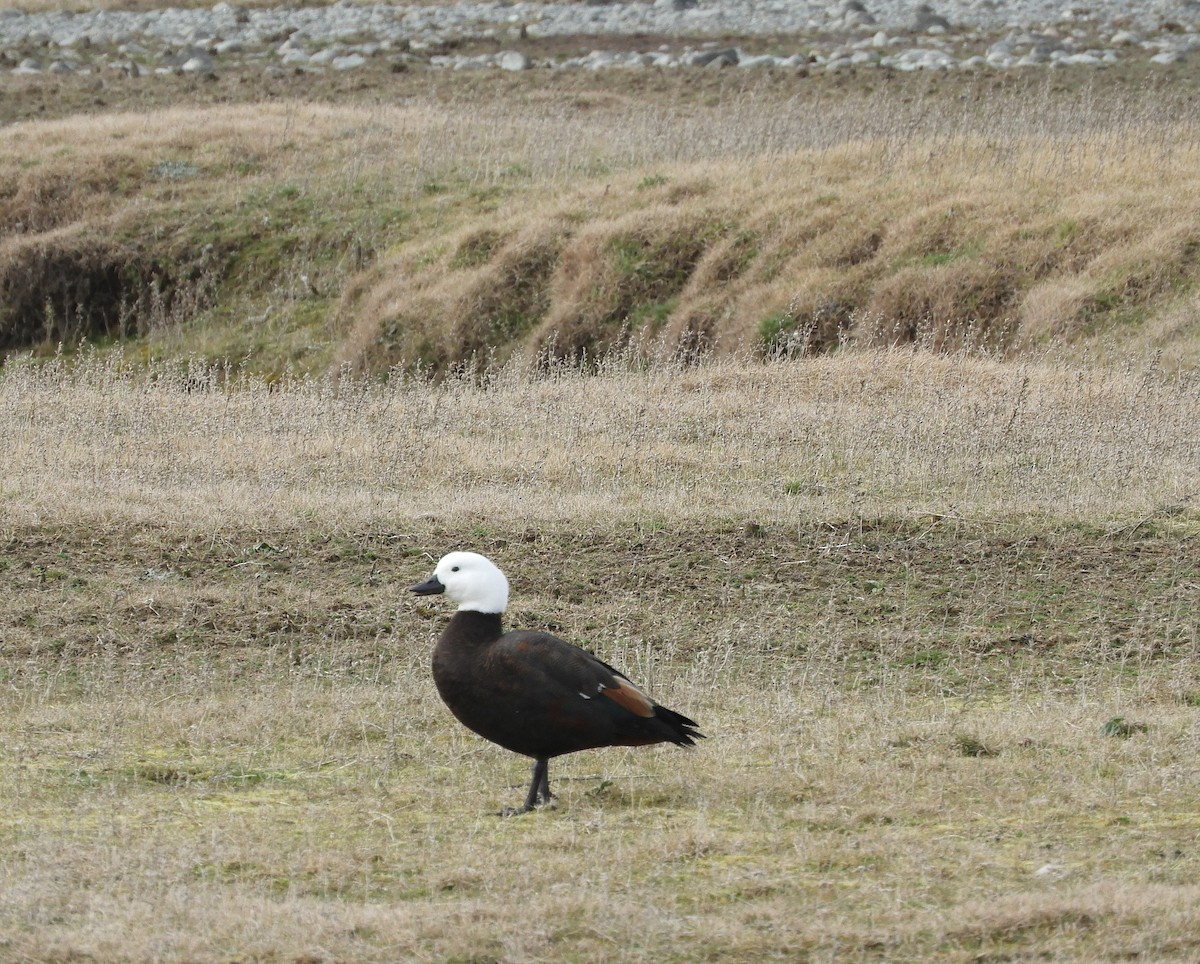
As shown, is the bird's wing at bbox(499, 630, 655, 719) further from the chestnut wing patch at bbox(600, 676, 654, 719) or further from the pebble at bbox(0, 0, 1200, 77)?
the pebble at bbox(0, 0, 1200, 77)

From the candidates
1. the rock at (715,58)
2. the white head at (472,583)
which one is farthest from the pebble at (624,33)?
the white head at (472,583)

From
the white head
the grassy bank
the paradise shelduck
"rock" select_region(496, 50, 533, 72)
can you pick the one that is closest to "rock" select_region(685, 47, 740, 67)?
"rock" select_region(496, 50, 533, 72)

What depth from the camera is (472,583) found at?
682cm

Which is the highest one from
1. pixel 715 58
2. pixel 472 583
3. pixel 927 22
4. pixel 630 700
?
pixel 472 583

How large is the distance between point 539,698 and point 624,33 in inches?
1568

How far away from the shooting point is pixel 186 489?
13.2 m

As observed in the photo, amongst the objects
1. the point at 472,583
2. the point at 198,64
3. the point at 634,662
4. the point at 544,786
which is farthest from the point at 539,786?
the point at 198,64

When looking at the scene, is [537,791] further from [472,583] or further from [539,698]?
[472,583]

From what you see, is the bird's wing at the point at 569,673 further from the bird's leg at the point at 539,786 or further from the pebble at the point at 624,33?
the pebble at the point at 624,33

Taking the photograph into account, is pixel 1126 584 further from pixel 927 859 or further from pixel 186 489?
pixel 186 489

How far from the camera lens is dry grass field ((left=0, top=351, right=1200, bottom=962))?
5.35 metres

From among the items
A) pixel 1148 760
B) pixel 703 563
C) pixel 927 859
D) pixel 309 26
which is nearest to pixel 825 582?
pixel 703 563

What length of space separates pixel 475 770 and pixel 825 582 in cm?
404

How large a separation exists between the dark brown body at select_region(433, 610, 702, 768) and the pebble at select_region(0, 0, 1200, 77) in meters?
29.2
